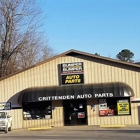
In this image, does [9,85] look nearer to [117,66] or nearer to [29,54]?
[117,66]

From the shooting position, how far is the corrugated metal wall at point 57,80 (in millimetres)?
32406

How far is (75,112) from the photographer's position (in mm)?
32938

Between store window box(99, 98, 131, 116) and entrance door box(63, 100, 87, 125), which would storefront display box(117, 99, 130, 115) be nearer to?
store window box(99, 98, 131, 116)

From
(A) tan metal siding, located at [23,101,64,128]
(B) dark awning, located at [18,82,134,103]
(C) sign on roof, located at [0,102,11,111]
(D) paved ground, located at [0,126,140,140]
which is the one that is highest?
(B) dark awning, located at [18,82,134,103]

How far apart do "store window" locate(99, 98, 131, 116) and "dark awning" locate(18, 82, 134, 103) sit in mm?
1298

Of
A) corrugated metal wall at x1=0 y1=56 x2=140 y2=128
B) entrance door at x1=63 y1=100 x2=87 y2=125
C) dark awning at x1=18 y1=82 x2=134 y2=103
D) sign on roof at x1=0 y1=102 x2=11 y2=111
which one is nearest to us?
dark awning at x1=18 y1=82 x2=134 y2=103

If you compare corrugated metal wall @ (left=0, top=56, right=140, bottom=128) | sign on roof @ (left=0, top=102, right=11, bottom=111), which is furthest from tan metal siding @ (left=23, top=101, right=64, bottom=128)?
sign on roof @ (left=0, top=102, right=11, bottom=111)

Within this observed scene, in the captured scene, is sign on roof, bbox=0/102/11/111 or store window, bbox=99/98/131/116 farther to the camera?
sign on roof, bbox=0/102/11/111

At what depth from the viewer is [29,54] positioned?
57.0 m

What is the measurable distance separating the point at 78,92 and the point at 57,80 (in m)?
2.59

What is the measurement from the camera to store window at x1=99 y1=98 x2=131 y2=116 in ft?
106

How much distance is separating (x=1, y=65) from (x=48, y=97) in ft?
64.7

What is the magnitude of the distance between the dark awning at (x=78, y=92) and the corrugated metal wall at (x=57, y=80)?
0.80 meters

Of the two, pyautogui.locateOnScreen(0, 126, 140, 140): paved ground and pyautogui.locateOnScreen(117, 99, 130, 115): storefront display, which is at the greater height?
pyautogui.locateOnScreen(117, 99, 130, 115): storefront display
